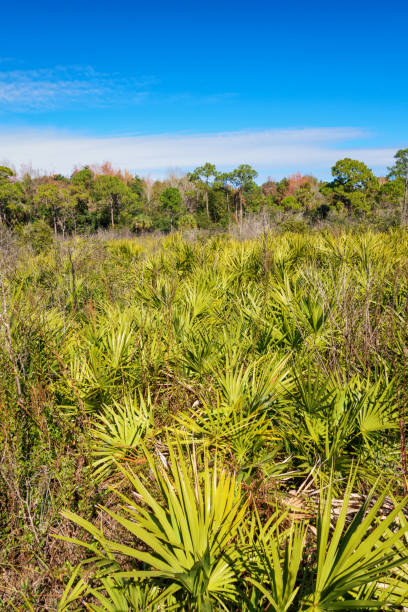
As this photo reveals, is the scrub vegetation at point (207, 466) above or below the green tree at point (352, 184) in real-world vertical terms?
below

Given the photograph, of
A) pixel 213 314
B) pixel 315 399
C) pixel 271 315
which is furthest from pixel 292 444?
pixel 213 314

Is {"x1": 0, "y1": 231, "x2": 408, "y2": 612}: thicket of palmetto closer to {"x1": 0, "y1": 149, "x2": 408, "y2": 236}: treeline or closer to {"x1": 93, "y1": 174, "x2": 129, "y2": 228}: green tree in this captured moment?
{"x1": 0, "y1": 149, "x2": 408, "y2": 236}: treeline

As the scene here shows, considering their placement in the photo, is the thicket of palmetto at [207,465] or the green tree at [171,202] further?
the green tree at [171,202]

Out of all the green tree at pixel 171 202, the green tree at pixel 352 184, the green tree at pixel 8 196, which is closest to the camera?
the green tree at pixel 8 196

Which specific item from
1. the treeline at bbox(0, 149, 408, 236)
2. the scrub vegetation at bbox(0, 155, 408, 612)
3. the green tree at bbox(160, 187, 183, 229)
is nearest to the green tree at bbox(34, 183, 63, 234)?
the treeline at bbox(0, 149, 408, 236)

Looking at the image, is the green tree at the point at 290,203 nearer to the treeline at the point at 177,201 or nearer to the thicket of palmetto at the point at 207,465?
the treeline at the point at 177,201

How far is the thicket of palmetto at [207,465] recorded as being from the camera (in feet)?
4.32

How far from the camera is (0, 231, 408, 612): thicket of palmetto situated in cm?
132

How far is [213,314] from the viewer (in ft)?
14.5

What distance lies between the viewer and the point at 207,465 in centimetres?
173

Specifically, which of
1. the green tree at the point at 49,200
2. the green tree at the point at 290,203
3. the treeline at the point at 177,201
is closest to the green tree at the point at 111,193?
the treeline at the point at 177,201

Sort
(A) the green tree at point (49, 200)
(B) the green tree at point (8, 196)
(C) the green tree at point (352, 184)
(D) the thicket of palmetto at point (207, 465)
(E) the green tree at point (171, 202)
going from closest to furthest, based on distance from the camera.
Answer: (D) the thicket of palmetto at point (207, 465)
(B) the green tree at point (8, 196)
(A) the green tree at point (49, 200)
(C) the green tree at point (352, 184)
(E) the green tree at point (171, 202)

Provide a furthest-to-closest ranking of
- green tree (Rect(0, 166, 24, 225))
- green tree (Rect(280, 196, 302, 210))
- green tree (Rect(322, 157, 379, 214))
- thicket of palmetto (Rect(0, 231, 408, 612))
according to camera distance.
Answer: green tree (Rect(280, 196, 302, 210))
green tree (Rect(322, 157, 379, 214))
green tree (Rect(0, 166, 24, 225))
thicket of palmetto (Rect(0, 231, 408, 612))

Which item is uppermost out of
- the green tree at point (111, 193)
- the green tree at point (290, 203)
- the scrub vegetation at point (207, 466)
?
the green tree at point (111, 193)
